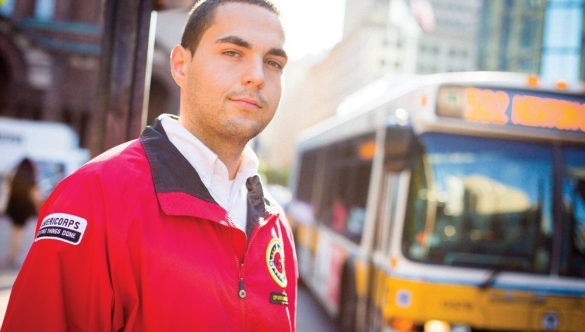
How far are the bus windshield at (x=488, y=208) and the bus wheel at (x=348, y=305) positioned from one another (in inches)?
64.6

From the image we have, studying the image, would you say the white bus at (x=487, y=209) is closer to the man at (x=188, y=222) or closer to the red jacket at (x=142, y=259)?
the man at (x=188, y=222)

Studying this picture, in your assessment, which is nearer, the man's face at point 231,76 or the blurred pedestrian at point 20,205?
the man's face at point 231,76

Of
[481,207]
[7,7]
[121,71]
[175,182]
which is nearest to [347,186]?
[481,207]

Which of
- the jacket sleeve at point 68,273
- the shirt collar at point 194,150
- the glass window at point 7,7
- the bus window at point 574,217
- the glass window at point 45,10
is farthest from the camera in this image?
the glass window at point 45,10

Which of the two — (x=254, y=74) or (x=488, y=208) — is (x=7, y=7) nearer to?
(x=488, y=208)

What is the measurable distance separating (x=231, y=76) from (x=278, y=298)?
0.69 meters

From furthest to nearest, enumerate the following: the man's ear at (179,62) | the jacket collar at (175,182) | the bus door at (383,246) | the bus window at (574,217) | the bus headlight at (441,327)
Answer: the bus door at (383,246) < the bus window at (574,217) < the bus headlight at (441,327) < the man's ear at (179,62) < the jacket collar at (175,182)

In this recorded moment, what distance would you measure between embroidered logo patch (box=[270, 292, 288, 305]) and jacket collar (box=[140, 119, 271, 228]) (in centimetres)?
28

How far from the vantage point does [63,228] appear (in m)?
1.22

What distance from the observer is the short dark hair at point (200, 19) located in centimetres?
164

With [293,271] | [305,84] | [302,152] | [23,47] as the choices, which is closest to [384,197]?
[293,271]

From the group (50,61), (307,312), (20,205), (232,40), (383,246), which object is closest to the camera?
(232,40)

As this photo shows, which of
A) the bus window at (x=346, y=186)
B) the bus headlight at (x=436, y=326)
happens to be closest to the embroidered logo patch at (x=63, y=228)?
the bus headlight at (x=436, y=326)

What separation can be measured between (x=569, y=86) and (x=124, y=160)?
454cm
